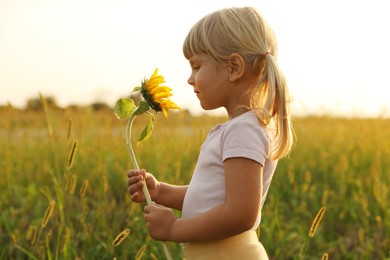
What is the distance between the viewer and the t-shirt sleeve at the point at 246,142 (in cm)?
160

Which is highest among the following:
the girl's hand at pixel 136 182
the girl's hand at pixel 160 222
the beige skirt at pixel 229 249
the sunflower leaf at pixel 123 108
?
the sunflower leaf at pixel 123 108

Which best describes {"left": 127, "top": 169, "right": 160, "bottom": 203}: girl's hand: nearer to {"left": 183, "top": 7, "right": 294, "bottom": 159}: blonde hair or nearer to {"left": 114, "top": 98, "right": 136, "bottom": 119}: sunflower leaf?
{"left": 114, "top": 98, "right": 136, "bottom": 119}: sunflower leaf

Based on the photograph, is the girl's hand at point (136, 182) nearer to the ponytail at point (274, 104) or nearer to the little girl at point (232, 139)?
the little girl at point (232, 139)

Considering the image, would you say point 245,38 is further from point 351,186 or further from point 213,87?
point 351,186

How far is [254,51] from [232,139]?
0.83ft

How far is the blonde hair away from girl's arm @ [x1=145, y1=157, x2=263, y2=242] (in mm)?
158

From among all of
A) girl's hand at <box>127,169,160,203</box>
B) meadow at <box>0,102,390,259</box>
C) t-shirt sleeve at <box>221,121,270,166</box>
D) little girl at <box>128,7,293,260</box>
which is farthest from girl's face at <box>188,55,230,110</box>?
meadow at <box>0,102,390,259</box>

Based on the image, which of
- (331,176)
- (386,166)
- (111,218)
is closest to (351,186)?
(331,176)

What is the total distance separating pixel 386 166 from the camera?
4543 mm

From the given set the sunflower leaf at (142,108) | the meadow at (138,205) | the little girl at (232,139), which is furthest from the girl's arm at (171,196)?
the meadow at (138,205)

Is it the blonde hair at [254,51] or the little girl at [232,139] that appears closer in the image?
the little girl at [232,139]

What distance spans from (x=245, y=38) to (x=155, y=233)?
0.56m

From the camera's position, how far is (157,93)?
1.67 meters

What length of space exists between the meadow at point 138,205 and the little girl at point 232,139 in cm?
73
